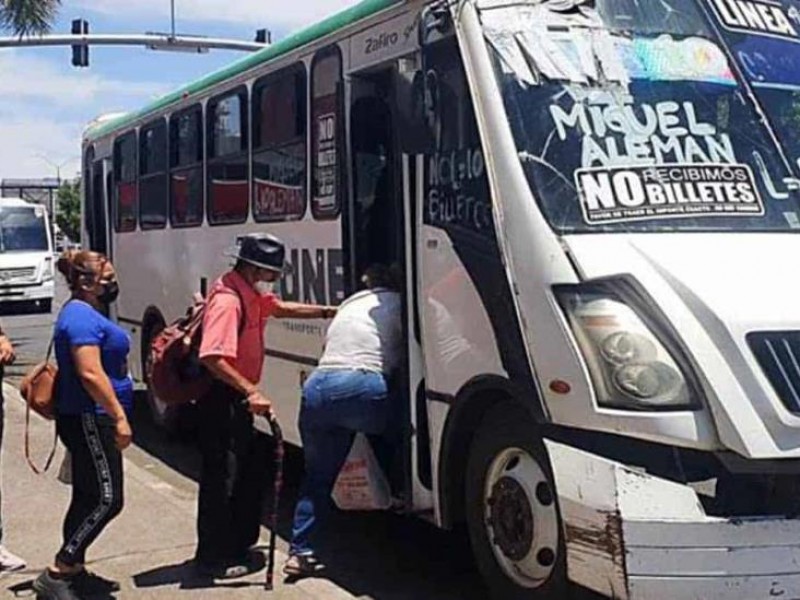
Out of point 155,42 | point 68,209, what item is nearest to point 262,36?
point 155,42

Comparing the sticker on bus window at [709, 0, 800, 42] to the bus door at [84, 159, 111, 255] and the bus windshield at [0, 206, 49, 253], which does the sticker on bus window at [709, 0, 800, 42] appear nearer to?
the bus door at [84, 159, 111, 255]

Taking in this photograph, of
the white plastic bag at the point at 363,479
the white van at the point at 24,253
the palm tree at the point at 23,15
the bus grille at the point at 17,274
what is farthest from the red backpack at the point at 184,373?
the bus grille at the point at 17,274

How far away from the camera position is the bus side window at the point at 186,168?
9.68 metres

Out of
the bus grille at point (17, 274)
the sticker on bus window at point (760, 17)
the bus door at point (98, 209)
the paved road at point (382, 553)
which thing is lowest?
Answer: the paved road at point (382, 553)

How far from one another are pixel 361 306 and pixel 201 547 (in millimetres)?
1464

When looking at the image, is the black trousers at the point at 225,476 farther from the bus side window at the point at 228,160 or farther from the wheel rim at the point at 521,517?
the bus side window at the point at 228,160

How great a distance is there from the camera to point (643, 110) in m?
5.10

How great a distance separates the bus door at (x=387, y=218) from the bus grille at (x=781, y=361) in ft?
6.28

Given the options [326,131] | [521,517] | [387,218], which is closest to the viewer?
[521,517]

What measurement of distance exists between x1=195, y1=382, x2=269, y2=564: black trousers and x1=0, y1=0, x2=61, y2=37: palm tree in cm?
1453

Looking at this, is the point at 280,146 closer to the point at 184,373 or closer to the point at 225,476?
the point at 184,373

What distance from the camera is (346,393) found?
604 centimetres

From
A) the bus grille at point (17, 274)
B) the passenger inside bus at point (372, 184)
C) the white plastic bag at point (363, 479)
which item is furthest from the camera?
the bus grille at point (17, 274)

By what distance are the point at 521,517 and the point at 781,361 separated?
1.30 metres
